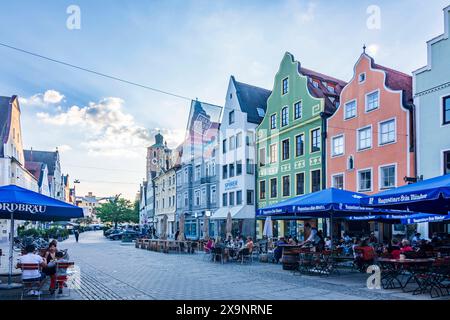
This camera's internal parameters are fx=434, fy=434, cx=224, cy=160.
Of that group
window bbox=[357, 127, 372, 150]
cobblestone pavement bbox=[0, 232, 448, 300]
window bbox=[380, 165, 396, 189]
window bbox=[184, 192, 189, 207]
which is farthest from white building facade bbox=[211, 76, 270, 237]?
cobblestone pavement bbox=[0, 232, 448, 300]

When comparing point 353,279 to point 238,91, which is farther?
point 238,91

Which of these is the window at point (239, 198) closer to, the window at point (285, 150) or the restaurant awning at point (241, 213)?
the restaurant awning at point (241, 213)

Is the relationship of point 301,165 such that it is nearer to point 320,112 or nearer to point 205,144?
point 320,112

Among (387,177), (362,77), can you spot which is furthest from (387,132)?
(362,77)

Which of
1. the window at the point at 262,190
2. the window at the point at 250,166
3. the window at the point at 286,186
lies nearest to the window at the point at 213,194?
the window at the point at 250,166

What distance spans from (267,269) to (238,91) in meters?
25.5

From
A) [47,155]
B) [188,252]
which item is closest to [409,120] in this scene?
[188,252]

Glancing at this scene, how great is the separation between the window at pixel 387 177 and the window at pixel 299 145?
25.4ft

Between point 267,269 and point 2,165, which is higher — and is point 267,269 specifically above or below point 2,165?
below

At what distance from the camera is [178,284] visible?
12.2 meters

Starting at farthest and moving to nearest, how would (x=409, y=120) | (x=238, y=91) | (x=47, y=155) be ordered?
(x=47, y=155) → (x=238, y=91) → (x=409, y=120)

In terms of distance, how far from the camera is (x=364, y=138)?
82.6ft

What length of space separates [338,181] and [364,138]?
11.2ft

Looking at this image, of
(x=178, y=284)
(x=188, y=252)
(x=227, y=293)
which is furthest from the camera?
(x=188, y=252)
